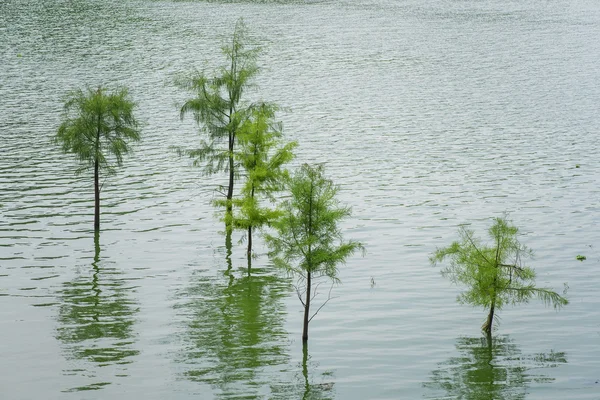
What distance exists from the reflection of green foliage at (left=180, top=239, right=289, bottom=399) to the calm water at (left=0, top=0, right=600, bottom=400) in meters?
0.15

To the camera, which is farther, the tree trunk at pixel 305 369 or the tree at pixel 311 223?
the tree at pixel 311 223

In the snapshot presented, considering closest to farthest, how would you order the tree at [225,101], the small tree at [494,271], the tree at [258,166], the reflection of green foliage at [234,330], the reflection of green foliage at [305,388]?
the reflection of green foliage at [305,388], the reflection of green foliage at [234,330], the small tree at [494,271], the tree at [258,166], the tree at [225,101]

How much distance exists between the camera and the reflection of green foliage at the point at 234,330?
35.3 metres

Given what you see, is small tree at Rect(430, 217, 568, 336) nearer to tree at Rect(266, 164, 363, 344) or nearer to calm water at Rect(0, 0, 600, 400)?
calm water at Rect(0, 0, 600, 400)

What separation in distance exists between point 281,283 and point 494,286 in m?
15.2

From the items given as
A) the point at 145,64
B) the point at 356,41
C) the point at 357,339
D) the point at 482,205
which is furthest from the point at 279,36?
the point at 357,339

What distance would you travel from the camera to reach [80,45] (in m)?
133

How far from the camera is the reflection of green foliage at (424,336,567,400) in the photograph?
34.2 metres

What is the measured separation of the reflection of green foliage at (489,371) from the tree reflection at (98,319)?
44.4 ft

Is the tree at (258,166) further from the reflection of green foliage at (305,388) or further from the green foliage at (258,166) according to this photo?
the reflection of green foliage at (305,388)

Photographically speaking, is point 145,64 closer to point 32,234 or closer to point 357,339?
point 32,234

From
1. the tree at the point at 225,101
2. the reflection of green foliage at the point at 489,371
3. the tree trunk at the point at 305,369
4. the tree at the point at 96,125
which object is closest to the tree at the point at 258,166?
the tree at the point at 225,101

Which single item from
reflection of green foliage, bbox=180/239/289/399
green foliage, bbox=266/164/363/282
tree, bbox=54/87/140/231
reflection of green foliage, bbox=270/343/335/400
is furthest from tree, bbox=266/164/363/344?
tree, bbox=54/87/140/231

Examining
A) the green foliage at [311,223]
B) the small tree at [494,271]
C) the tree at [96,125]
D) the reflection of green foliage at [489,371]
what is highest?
the tree at [96,125]
